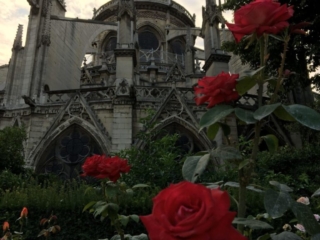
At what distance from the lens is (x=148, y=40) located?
99.2 ft

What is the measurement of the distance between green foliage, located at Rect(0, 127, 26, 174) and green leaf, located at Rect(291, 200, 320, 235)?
362 inches

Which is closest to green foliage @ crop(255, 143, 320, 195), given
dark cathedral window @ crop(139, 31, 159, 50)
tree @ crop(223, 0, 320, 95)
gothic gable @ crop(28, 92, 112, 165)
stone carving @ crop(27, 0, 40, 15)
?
tree @ crop(223, 0, 320, 95)

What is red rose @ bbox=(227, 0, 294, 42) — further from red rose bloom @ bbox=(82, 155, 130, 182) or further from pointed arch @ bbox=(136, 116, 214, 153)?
pointed arch @ bbox=(136, 116, 214, 153)

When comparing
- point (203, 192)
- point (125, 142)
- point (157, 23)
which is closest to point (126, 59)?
point (125, 142)

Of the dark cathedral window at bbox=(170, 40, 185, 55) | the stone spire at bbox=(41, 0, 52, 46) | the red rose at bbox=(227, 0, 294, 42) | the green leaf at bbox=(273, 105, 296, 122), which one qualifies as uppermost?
the dark cathedral window at bbox=(170, 40, 185, 55)

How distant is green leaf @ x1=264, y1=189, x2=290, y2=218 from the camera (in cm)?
130

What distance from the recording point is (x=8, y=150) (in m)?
9.27

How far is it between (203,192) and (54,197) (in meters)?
5.22

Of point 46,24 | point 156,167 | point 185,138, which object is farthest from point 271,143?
point 46,24

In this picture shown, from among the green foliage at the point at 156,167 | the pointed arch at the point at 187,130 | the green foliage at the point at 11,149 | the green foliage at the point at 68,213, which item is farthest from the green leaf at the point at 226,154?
the pointed arch at the point at 187,130

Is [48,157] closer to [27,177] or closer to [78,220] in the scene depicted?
[27,177]

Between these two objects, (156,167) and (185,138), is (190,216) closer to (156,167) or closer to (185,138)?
(156,167)

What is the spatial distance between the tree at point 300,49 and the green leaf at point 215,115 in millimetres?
7927

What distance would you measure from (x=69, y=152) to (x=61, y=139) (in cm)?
63
